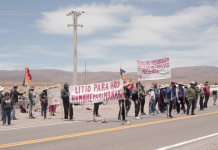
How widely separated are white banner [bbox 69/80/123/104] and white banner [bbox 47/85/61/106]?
1.24 meters

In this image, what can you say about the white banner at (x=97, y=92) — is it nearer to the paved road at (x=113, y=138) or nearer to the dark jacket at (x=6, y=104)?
the paved road at (x=113, y=138)

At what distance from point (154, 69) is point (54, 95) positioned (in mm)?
6153

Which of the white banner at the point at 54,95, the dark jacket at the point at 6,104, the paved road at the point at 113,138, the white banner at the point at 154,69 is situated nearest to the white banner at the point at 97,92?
the white banner at the point at 54,95

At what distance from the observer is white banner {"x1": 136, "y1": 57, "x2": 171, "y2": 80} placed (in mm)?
16844

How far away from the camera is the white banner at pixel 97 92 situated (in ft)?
43.5

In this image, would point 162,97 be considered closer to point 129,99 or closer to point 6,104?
point 129,99

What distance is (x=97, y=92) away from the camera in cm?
1406

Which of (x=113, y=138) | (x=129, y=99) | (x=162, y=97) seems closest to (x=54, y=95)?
(x=129, y=99)

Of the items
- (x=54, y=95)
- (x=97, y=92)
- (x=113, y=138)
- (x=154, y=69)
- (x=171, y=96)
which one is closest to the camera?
(x=113, y=138)

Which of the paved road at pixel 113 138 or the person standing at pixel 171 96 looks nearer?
the paved road at pixel 113 138

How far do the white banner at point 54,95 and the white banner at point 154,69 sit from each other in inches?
202

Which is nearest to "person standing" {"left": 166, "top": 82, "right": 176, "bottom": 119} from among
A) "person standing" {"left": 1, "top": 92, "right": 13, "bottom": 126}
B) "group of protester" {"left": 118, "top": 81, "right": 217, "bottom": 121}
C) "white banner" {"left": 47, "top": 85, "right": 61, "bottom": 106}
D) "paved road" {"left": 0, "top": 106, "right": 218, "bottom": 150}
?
"group of protester" {"left": 118, "top": 81, "right": 217, "bottom": 121}

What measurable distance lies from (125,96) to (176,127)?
128 inches

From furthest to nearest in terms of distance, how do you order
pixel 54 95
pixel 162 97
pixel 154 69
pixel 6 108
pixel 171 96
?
pixel 162 97
pixel 154 69
pixel 54 95
pixel 171 96
pixel 6 108
